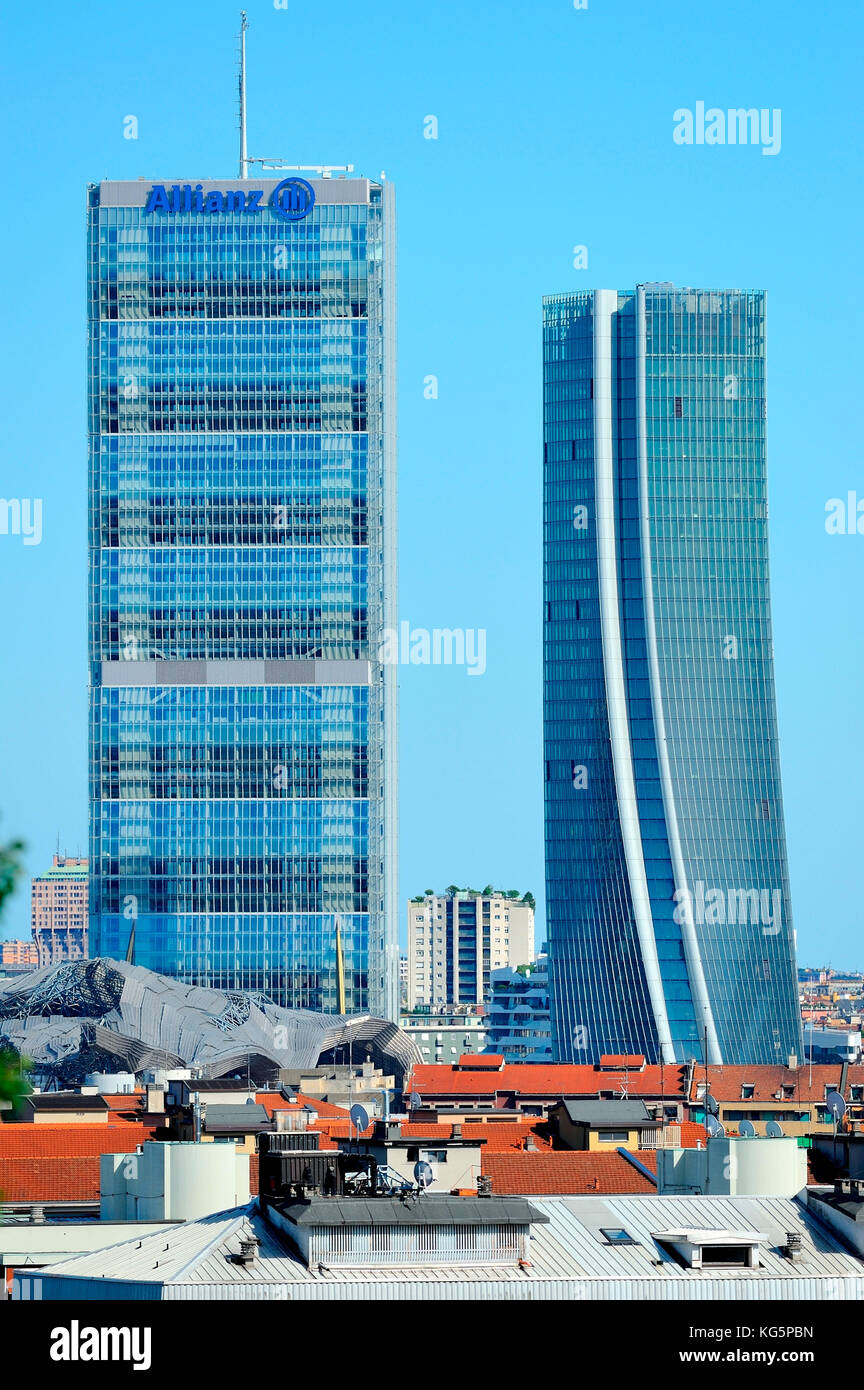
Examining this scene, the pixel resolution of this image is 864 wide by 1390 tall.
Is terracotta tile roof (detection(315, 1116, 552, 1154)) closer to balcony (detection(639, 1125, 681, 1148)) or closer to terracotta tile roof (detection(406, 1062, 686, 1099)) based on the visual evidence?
balcony (detection(639, 1125, 681, 1148))

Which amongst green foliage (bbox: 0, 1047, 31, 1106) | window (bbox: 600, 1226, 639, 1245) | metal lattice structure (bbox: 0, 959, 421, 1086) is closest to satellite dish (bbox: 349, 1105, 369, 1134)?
window (bbox: 600, 1226, 639, 1245)

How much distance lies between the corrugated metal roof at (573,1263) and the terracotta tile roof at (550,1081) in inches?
3511

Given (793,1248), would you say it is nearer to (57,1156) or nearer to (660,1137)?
(57,1156)

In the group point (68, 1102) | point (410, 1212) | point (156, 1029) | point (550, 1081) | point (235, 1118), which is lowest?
point (550, 1081)

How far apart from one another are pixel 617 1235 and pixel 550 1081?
104005 mm

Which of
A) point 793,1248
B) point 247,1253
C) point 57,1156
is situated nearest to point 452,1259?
point 247,1253

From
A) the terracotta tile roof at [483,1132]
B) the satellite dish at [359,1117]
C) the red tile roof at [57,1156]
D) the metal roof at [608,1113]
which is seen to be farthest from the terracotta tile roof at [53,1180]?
the metal roof at [608,1113]

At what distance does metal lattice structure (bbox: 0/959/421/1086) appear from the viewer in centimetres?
15700

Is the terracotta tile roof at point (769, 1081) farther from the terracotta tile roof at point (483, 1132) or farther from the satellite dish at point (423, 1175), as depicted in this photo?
the satellite dish at point (423, 1175)

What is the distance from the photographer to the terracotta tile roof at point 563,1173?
2640 inches

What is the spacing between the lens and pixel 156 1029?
171500 millimetres
